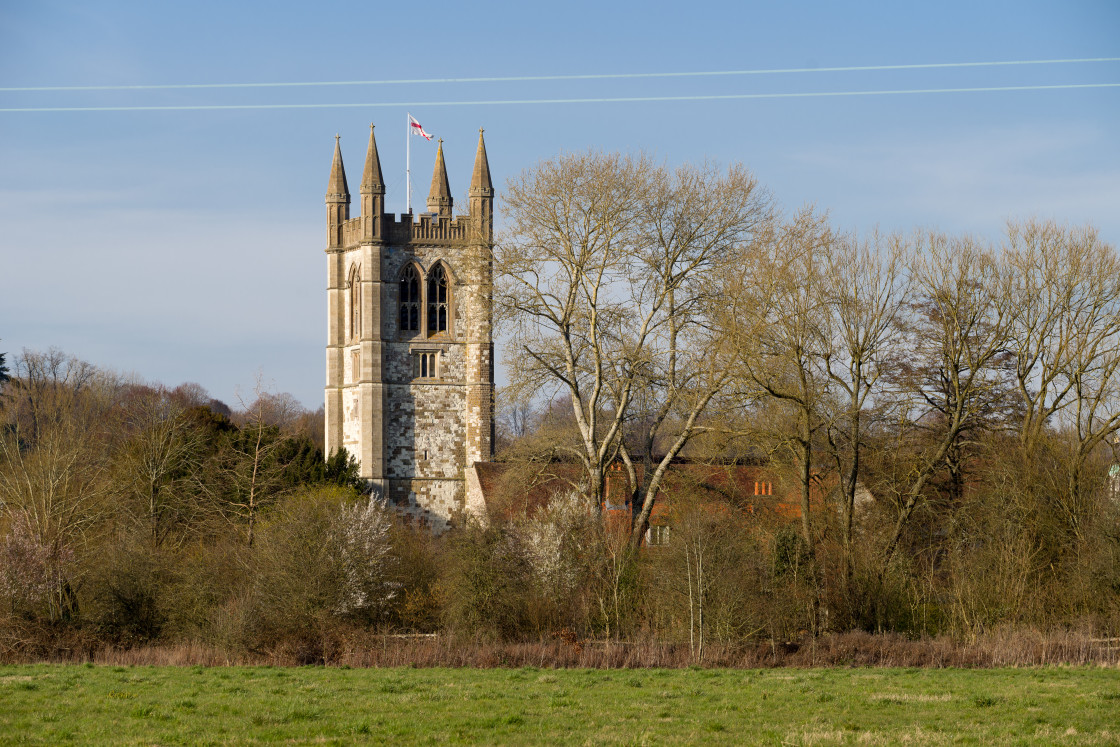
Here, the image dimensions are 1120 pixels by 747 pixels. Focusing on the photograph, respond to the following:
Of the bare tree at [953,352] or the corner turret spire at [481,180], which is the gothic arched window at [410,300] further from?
the bare tree at [953,352]

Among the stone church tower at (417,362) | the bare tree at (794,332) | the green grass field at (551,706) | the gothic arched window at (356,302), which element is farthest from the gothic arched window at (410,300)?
the green grass field at (551,706)

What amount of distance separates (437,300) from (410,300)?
1.20 metres

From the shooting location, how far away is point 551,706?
637 inches

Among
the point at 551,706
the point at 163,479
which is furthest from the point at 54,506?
the point at 551,706

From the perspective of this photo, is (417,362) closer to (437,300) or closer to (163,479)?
(437,300)

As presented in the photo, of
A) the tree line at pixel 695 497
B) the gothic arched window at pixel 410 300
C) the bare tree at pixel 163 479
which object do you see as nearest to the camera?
the tree line at pixel 695 497

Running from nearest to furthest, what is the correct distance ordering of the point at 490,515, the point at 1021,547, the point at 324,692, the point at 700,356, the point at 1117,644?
the point at 324,692 < the point at 1117,644 < the point at 1021,547 < the point at 490,515 < the point at 700,356

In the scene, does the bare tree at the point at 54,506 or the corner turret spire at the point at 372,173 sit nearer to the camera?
the bare tree at the point at 54,506

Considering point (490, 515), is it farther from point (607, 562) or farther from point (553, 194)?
point (553, 194)

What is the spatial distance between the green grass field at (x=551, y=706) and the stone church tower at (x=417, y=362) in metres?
34.1

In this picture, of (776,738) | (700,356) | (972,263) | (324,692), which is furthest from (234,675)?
(972,263)

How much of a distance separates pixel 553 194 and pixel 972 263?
36.7 feet

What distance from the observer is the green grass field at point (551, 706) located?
548 inches

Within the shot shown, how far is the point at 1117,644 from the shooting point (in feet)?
81.4
